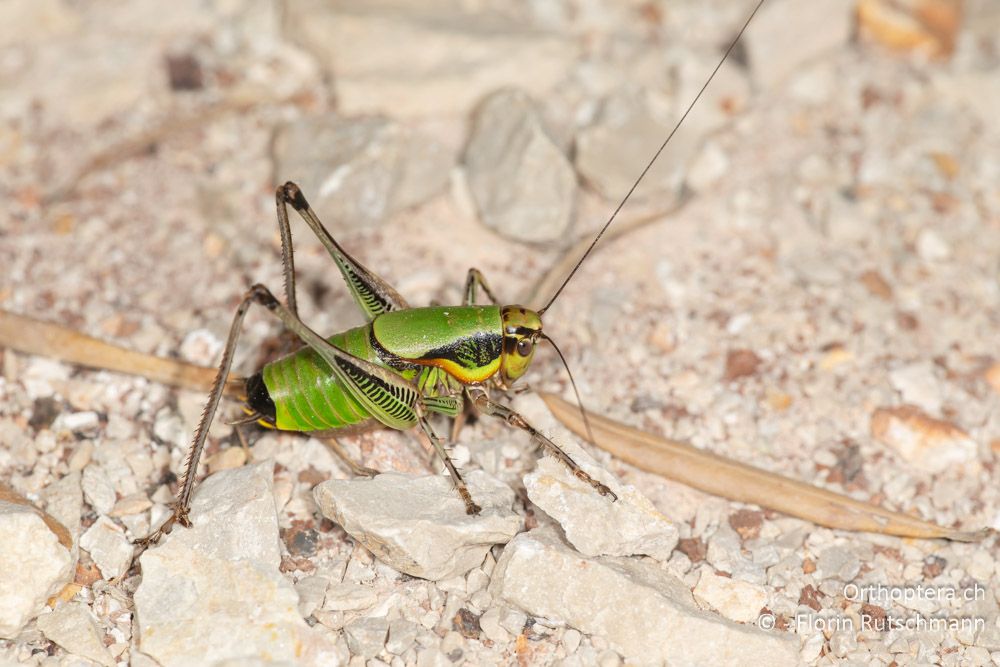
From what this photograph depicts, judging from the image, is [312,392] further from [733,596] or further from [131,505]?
[733,596]

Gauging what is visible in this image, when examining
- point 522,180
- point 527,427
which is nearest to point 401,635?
point 527,427

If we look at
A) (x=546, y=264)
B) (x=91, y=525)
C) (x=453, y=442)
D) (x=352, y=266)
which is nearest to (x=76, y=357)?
(x=91, y=525)

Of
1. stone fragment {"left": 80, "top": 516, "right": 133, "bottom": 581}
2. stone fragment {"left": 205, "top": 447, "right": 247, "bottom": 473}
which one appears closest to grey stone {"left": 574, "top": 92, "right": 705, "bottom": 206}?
stone fragment {"left": 205, "top": 447, "right": 247, "bottom": 473}

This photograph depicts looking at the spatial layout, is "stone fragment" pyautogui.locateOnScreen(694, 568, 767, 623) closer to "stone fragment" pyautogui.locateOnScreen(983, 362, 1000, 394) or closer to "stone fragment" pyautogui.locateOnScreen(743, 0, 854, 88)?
"stone fragment" pyautogui.locateOnScreen(983, 362, 1000, 394)

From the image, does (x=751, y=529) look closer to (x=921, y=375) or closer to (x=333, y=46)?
(x=921, y=375)

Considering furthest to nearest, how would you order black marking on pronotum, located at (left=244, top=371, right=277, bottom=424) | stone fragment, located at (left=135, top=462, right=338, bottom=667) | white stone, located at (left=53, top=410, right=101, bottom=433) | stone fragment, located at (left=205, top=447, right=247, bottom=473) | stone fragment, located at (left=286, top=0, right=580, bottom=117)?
stone fragment, located at (left=286, top=0, right=580, bottom=117) < white stone, located at (left=53, top=410, right=101, bottom=433) < stone fragment, located at (left=205, top=447, right=247, bottom=473) < black marking on pronotum, located at (left=244, top=371, right=277, bottom=424) < stone fragment, located at (left=135, top=462, right=338, bottom=667)

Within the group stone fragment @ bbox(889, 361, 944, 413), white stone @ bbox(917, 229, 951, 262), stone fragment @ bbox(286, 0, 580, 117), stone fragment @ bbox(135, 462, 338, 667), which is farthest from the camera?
stone fragment @ bbox(286, 0, 580, 117)
